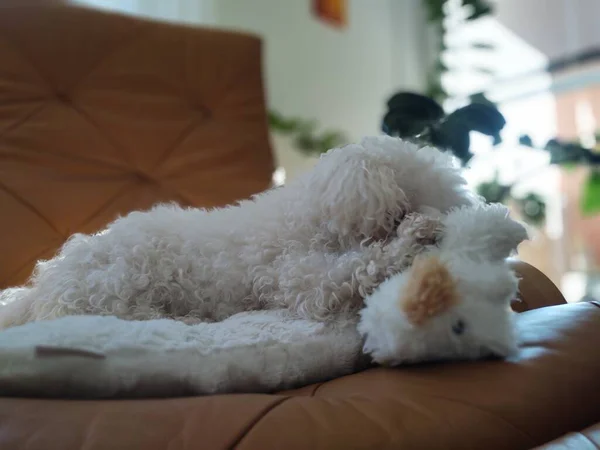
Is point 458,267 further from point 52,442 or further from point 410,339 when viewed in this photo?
point 52,442

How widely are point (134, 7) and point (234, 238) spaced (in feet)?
4.30

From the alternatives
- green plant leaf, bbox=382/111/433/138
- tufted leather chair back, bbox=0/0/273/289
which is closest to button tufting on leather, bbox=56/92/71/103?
tufted leather chair back, bbox=0/0/273/289

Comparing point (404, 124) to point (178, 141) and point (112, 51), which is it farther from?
point (112, 51)

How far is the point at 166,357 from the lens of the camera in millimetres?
525

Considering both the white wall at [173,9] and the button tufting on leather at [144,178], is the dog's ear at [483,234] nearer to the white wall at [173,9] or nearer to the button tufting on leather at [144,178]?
the button tufting on leather at [144,178]

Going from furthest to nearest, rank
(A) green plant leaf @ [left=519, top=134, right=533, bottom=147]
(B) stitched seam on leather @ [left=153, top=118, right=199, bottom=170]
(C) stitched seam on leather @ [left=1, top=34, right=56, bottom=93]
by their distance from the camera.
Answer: (A) green plant leaf @ [left=519, top=134, right=533, bottom=147] → (B) stitched seam on leather @ [left=153, top=118, right=199, bottom=170] → (C) stitched seam on leather @ [left=1, top=34, right=56, bottom=93]

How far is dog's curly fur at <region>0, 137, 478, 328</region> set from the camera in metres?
0.64

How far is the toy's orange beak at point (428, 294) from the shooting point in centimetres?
51

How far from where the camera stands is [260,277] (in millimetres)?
716

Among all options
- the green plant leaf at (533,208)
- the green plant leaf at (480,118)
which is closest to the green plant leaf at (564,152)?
the green plant leaf at (533,208)

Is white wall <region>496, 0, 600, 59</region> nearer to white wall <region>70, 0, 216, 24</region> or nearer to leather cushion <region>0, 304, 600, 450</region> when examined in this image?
white wall <region>70, 0, 216, 24</region>

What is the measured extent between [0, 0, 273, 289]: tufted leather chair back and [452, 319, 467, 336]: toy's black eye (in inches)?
33.1

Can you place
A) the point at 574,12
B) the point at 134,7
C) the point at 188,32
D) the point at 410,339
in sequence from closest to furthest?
1. the point at 410,339
2. the point at 188,32
3. the point at 134,7
4. the point at 574,12

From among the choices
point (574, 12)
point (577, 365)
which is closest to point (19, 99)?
point (577, 365)
